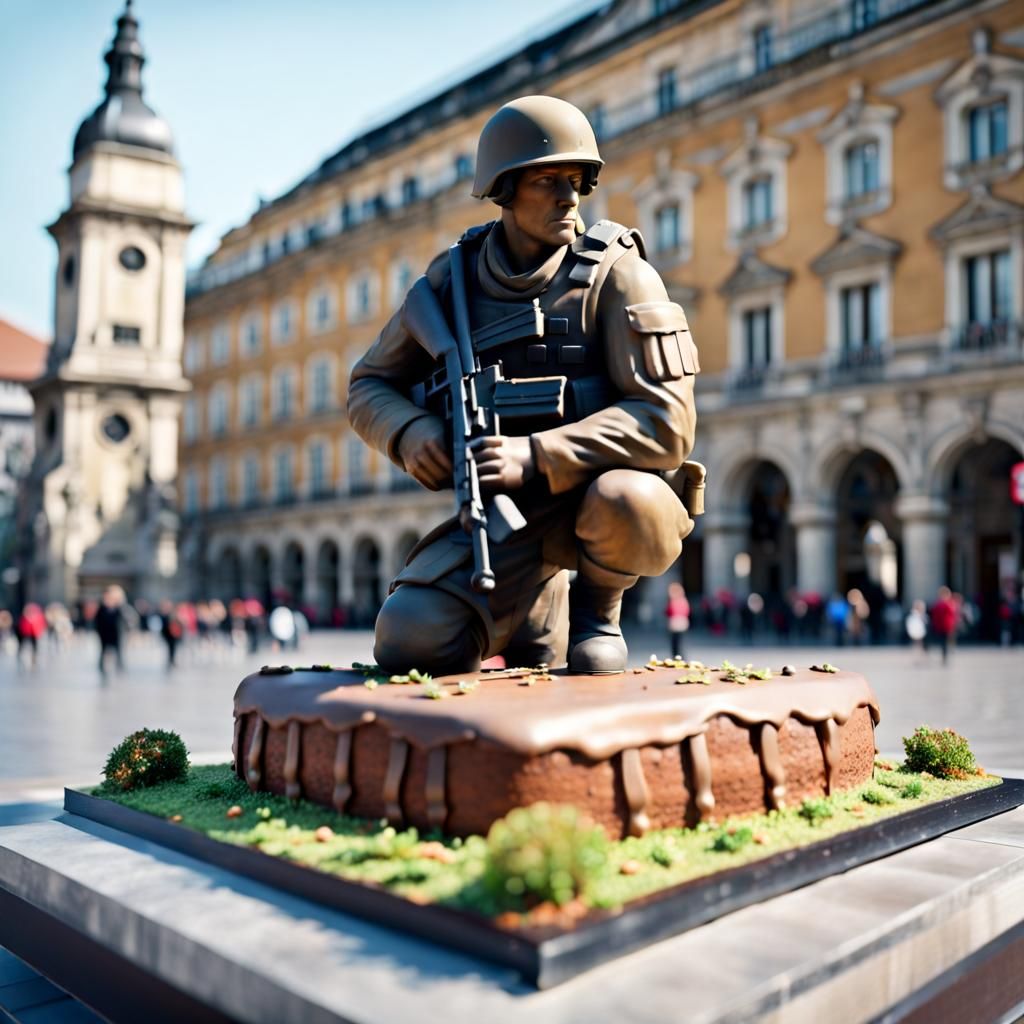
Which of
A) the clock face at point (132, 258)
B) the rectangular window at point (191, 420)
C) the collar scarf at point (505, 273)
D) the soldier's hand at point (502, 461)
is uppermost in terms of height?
the clock face at point (132, 258)

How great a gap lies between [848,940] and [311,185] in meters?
44.2

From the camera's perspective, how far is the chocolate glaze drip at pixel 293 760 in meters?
3.56

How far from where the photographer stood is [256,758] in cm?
378

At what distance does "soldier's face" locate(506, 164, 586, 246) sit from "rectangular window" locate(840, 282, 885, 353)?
2204cm

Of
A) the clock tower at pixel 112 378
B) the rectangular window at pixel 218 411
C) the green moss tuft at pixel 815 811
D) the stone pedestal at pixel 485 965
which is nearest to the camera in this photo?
the stone pedestal at pixel 485 965

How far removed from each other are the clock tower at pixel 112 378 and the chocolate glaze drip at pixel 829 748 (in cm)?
3842

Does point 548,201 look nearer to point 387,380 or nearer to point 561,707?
point 387,380

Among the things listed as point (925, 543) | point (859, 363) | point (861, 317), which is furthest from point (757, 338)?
point (925, 543)

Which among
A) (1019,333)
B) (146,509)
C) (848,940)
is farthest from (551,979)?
(146,509)

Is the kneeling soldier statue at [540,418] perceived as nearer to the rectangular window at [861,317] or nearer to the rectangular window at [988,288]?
the rectangular window at [988,288]

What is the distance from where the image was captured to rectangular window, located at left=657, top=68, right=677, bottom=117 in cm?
2942

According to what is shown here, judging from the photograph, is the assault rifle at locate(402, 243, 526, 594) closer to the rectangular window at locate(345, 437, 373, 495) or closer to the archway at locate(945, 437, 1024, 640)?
the archway at locate(945, 437, 1024, 640)

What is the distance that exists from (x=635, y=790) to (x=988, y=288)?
22.6 metres

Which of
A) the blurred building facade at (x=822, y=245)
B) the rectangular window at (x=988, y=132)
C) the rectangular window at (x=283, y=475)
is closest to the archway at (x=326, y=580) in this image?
the rectangular window at (x=283, y=475)
